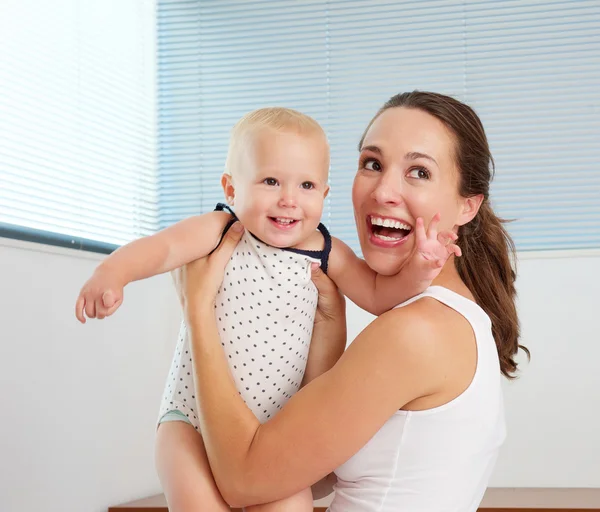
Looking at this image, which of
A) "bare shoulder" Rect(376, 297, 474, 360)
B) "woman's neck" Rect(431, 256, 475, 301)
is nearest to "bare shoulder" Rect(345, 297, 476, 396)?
"bare shoulder" Rect(376, 297, 474, 360)

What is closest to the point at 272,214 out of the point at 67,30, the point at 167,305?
the point at 67,30

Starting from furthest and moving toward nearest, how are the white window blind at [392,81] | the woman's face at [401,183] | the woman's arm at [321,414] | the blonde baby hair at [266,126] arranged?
the white window blind at [392,81] < the blonde baby hair at [266,126] < the woman's face at [401,183] < the woman's arm at [321,414]

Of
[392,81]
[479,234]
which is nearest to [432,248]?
[479,234]

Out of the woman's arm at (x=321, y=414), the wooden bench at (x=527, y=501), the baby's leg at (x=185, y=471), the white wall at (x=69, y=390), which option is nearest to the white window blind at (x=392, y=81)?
the white wall at (x=69, y=390)

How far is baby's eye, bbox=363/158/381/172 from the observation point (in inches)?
62.9

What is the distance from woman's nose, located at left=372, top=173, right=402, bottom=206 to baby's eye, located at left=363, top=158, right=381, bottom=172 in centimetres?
7

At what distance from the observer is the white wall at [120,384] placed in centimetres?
267

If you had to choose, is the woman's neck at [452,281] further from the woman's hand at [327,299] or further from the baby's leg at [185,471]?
the baby's leg at [185,471]

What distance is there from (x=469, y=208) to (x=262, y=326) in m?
0.49

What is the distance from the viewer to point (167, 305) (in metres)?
4.03

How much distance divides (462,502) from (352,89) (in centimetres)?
302

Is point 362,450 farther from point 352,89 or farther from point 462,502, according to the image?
point 352,89

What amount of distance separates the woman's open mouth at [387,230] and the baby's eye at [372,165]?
10cm

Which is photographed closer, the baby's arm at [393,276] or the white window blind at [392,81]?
the baby's arm at [393,276]
